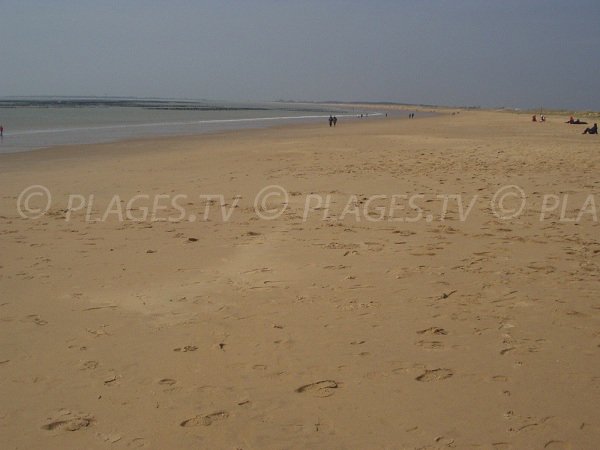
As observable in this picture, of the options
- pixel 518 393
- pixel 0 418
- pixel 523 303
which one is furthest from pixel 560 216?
pixel 0 418

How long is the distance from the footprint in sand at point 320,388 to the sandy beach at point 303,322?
0.04ft

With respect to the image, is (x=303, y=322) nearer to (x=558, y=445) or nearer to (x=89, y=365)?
(x=89, y=365)

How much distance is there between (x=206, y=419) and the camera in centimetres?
305

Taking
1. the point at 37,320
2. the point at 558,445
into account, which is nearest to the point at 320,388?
the point at 558,445

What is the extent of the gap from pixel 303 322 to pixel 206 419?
1.50 meters

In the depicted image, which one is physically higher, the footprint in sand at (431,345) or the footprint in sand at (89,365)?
the footprint in sand at (431,345)

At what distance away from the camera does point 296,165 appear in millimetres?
14461

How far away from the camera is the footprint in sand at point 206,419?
3.01 meters

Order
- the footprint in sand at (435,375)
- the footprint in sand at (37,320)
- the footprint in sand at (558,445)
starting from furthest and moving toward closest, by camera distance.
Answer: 1. the footprint in sand at (37,320)
2. the footprint in sand at (435,375)
3. the footprint in sand at (558,445)

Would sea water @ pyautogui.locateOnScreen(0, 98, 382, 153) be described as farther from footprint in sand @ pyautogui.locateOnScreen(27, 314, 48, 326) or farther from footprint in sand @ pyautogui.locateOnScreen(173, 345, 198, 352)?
footprint in sand @ pyautogui.locateOnScreen(173, 345, 198, 352)

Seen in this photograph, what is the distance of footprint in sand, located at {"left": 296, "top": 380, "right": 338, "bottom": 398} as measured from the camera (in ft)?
10.9

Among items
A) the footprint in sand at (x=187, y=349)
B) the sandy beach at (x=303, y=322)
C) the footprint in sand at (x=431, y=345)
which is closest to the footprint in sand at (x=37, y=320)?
the sandy beach at (x=303, y=322)

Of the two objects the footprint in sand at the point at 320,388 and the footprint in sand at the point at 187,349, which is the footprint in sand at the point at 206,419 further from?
the footprint in sand at the point at 187,349

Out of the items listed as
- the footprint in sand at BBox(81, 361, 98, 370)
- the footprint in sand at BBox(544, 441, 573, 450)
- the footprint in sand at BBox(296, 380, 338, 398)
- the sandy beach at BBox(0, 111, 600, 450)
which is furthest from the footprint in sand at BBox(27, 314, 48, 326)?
the footprint in sand at BBox(544, 441, 573, 450)
